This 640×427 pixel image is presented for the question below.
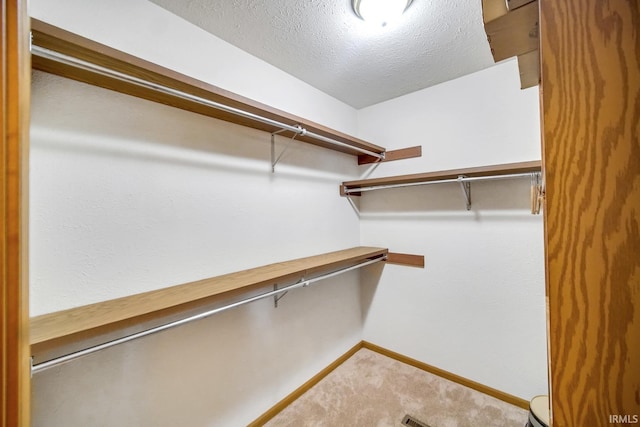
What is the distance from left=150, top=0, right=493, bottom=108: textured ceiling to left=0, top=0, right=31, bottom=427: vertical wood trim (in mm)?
985

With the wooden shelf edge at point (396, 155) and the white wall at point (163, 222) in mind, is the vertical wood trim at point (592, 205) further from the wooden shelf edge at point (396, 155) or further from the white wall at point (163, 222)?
the wooden shelf edge at point (396, 155)

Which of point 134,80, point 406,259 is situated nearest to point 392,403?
point 406,259

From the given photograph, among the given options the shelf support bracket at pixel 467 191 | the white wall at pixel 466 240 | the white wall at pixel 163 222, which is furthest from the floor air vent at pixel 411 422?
the shelf support bracket at pixel 467 191

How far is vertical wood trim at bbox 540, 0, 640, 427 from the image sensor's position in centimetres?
33

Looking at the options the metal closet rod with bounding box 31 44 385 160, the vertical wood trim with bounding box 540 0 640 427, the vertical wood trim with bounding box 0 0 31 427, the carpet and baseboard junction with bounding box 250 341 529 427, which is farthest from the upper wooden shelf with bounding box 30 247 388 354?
the vertical wood trim with bounding box 540 0 640 427

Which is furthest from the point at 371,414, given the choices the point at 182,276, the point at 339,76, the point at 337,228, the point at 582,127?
the point at 339,76

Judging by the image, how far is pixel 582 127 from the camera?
1.18 ft

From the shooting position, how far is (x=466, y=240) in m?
1.78

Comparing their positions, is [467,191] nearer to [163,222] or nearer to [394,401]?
[394,401]

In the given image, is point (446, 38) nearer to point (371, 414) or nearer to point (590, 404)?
point (590, 404)

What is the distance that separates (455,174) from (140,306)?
180cm

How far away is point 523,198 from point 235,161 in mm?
1811

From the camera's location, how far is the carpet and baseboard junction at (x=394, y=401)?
1496 millimetres

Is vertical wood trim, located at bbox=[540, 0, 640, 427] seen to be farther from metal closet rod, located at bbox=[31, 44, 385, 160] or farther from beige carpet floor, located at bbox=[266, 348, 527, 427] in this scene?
beige carpet floor, located at bbox=[266, 348, 527, 427]
